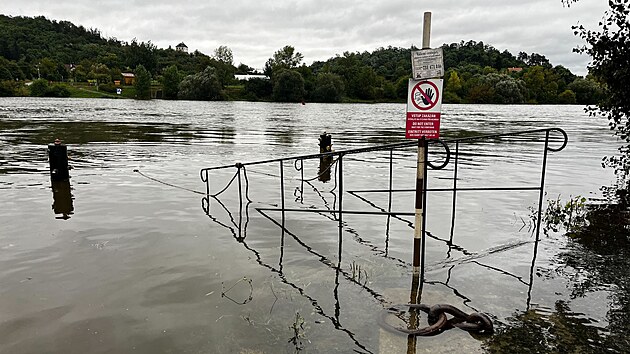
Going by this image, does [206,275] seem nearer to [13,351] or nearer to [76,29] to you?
[13,351]

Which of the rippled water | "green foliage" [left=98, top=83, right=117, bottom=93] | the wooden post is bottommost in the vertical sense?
the rippled water

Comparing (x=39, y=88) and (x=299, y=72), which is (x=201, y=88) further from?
(x=39, y=88)

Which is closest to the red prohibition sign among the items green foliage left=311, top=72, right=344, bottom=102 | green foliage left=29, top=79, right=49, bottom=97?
green foliage left=311, top=72, right=344, bottom=102

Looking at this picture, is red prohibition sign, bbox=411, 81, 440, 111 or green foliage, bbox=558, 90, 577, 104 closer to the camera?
red prohibition sign, bbox=411, 81, 440, 111

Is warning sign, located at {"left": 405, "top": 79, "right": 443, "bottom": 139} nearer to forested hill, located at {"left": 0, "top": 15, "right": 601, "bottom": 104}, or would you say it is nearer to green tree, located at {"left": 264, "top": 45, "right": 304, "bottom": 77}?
forested hill, located at {"left": 0, "top": 15, "right": 601, "bottom": 104}

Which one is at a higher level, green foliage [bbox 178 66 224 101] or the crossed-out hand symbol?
green foliage [bbox 178 66 224 101]

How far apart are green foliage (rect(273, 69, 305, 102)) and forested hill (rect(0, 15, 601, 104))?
9.5 inches

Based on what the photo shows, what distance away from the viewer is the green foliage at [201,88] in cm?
10300

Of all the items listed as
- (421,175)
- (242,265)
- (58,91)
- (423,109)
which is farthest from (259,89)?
(421,175)

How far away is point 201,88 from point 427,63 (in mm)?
104177

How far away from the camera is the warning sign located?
484 cm

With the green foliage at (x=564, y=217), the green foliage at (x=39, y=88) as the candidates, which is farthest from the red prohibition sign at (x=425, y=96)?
the green foliage at (x=39, y=88)

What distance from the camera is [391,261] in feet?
21.0

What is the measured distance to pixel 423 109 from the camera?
4930 millimetres
